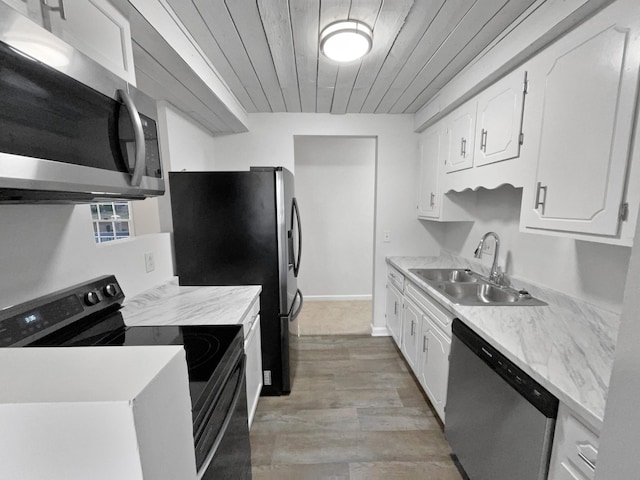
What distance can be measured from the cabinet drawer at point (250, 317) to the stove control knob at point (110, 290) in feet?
1.96

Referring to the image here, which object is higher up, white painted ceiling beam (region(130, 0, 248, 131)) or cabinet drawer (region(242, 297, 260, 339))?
white painted ceiling beam (region(130, 0, 248, 131))

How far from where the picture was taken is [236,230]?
1.86 meters

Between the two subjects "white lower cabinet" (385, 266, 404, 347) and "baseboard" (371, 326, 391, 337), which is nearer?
"white lower cabinet" (385, 266, 404, 347)

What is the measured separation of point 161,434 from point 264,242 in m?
1.54

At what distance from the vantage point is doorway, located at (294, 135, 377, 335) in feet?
12.4

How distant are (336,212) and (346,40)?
256 cm

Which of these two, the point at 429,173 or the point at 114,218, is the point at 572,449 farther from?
the point at 114,218

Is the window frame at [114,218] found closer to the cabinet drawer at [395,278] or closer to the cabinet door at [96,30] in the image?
the cabinet door at [96,30]

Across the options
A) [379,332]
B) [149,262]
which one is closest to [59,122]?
[149,262]

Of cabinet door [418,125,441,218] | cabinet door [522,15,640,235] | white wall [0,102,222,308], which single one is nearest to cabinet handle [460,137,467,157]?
cabinet door [418,125,441,218]

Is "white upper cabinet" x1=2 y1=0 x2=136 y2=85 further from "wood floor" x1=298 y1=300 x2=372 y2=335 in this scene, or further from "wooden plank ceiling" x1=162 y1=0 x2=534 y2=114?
"wood floor" x1=298 y1=300 x2=372 y2=335

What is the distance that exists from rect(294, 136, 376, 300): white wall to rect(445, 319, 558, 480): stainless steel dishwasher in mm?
2577

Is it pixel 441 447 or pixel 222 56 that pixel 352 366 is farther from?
pixel 222 56

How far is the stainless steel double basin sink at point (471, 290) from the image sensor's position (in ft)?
5.11
